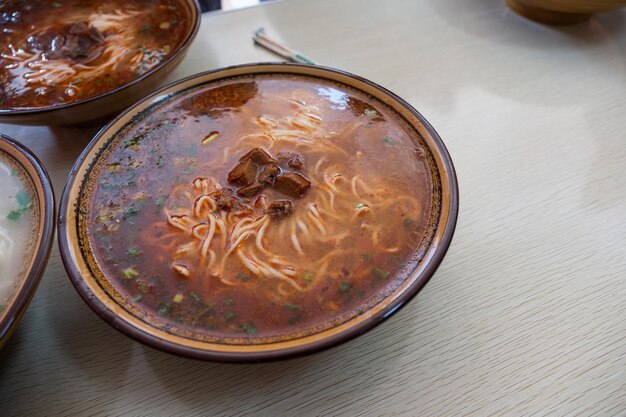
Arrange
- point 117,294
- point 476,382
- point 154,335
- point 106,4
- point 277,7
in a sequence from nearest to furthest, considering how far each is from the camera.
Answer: point 154,335
point 117,294
point 476,382
point 106,4
point 277,7

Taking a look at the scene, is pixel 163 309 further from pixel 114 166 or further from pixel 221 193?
pixel 114 166

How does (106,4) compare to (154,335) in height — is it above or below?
above

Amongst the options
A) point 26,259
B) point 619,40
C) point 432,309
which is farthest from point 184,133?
point 619,40

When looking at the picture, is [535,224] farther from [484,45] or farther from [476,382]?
[484,45]

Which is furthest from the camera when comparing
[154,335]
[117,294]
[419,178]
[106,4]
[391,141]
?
[106,4]

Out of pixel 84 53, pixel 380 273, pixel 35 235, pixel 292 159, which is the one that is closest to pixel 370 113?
pixel 292 159

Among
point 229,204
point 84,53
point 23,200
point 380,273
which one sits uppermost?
point 84,53

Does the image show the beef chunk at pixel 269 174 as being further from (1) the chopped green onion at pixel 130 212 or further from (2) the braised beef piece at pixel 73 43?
(2) the braised beef piece at pixel 73 43
